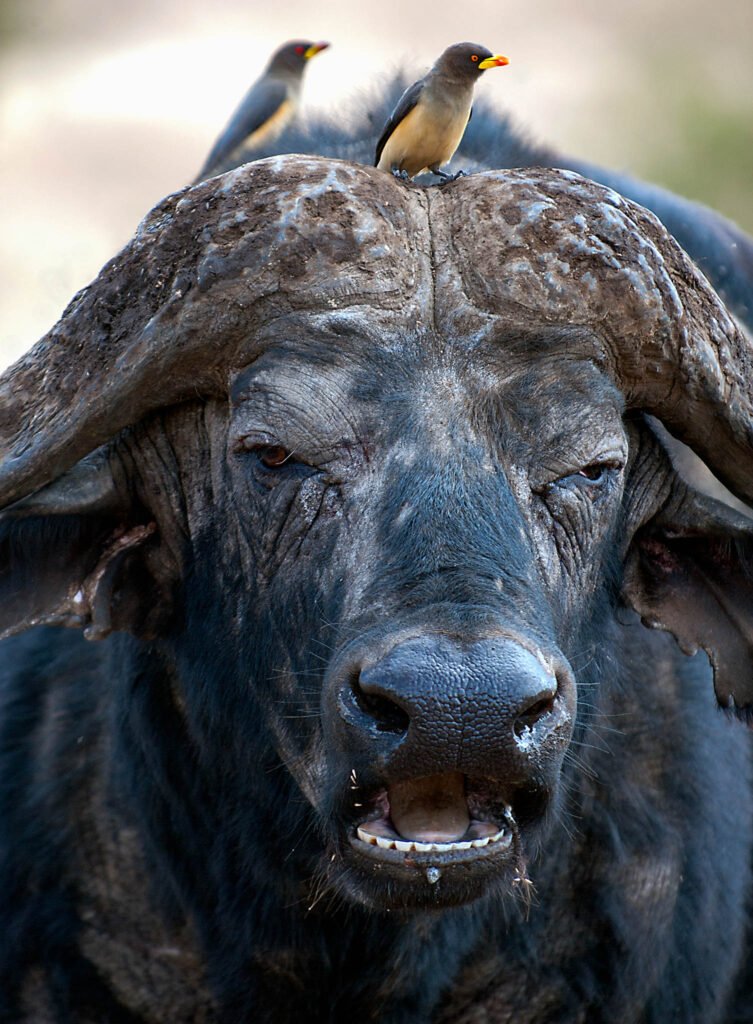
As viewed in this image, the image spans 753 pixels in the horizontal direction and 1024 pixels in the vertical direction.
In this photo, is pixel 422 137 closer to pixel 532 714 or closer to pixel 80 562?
pixel 80 562

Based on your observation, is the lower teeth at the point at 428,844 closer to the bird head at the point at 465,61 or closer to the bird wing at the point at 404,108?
the bird wing at the point at 404,108

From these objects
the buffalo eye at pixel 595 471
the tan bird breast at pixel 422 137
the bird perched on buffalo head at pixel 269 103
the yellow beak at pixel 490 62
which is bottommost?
the bird perched on buffalo head at pixel 269 103

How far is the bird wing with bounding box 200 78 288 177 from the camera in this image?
7.72 meters

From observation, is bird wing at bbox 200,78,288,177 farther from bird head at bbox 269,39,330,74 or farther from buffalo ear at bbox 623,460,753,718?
buffalo ear at bbox 623,460,753,718

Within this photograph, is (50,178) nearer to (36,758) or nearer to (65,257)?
(65,257)

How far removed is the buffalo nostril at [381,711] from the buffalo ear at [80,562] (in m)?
1.15

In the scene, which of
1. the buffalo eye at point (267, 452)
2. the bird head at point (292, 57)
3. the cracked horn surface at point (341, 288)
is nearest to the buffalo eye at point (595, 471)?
the cracked horn surface at point (341, 288)

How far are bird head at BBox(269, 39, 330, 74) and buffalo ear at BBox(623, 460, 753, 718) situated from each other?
4790 mm

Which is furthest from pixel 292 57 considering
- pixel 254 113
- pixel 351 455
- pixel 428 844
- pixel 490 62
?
pixel 428 844

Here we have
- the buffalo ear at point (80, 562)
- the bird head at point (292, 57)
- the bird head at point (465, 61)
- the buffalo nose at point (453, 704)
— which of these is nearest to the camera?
the buffalo nose at point (453, 704)

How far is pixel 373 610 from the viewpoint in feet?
12.3

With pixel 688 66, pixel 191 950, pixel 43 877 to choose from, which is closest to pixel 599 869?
pixel 191 950

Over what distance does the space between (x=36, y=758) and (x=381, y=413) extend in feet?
6.03

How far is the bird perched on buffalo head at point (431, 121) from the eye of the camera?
15.2ft
